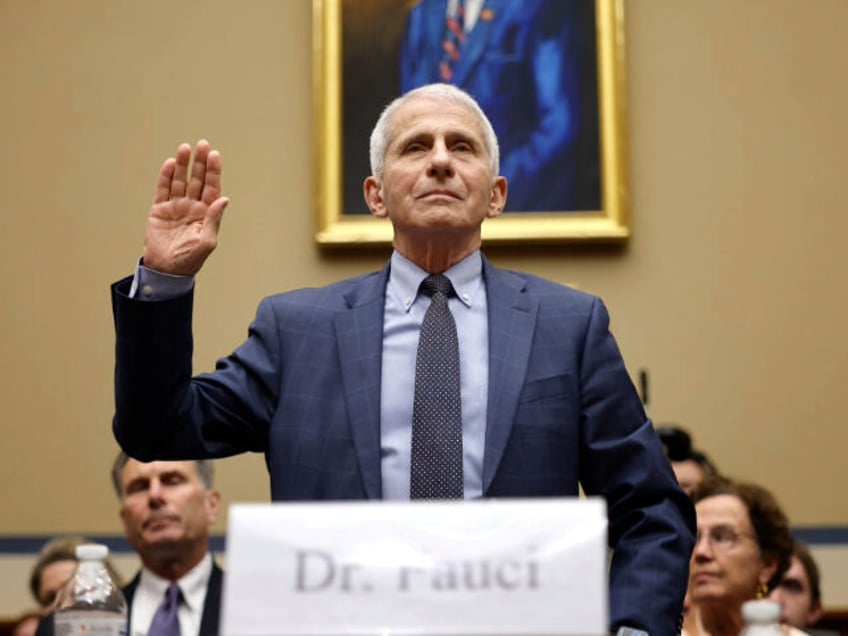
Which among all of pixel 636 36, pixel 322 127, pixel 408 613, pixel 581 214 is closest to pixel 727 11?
pixel 636 36

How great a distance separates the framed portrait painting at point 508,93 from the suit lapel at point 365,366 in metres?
2.96

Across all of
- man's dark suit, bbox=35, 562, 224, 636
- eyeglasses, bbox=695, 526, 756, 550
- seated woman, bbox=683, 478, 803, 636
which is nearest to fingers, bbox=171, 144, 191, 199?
man's dark suit, bbox=35, 562, 224, 636

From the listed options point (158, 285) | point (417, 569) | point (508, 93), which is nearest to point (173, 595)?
point (158, 285)

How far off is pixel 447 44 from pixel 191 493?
213 cm

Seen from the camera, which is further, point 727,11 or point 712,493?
point 727,11

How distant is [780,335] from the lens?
19.5ft

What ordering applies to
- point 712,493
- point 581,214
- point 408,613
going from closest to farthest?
point 408,613
point 712,493
point 581,214

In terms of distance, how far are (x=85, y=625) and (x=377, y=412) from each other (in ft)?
2.07

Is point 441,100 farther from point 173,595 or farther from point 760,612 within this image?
point 173,595

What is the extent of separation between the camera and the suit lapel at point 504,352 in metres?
2.67

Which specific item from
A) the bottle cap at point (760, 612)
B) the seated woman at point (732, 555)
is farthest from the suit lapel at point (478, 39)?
the bottle cap at point (760, 612)

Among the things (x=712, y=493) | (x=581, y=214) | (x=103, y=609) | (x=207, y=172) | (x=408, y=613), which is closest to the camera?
(x=408, y=613)

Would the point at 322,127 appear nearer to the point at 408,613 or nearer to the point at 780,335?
the point at 780,335

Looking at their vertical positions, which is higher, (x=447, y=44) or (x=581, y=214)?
(x=447, y=44)
